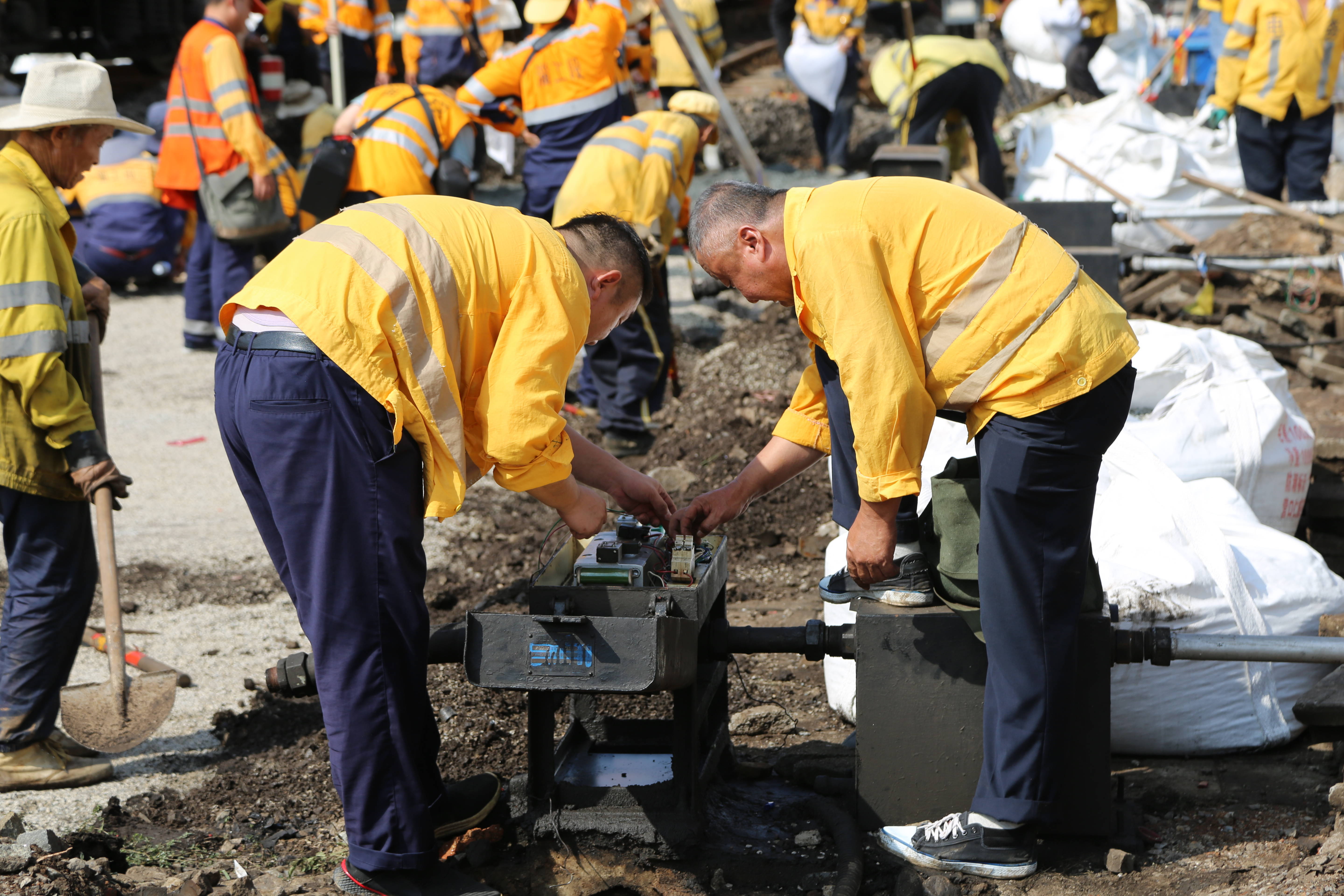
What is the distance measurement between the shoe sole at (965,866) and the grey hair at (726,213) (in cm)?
148

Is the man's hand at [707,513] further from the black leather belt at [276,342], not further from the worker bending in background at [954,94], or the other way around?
the worker bending in background at [954,94]

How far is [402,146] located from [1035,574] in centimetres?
496

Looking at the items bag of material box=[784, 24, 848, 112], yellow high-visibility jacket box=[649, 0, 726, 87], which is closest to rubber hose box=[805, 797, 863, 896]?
yellow high-visibility jacket box=[649, 0, 726, 87]

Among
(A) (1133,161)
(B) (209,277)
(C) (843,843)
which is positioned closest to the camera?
(C) (843,843)

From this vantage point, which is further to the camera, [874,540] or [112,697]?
[112,697]

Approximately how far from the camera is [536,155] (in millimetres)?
7023

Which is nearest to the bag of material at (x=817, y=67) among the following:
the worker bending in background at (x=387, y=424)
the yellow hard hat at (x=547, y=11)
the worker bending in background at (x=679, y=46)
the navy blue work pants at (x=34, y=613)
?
the worker bending in background at (x=679, y=46)

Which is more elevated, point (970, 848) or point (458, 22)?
point (458, 22)

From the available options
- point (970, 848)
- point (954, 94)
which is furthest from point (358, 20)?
point (970, 848)

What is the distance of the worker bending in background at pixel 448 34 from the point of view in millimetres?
8914

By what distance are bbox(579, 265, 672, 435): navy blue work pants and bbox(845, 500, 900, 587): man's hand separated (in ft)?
12.3

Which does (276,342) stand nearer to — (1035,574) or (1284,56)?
(1035,574)

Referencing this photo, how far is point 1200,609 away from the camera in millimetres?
3430

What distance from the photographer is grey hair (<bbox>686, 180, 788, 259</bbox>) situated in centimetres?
283
